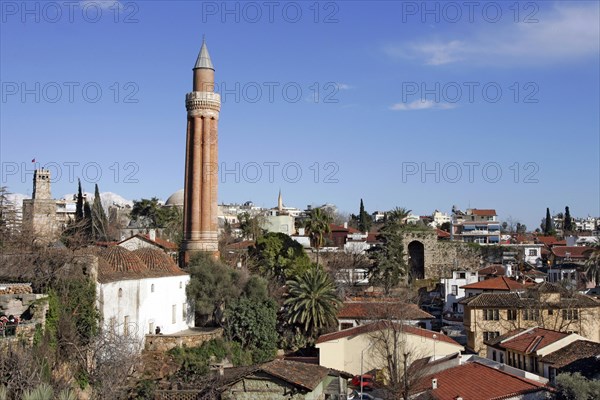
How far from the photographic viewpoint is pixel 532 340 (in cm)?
3244

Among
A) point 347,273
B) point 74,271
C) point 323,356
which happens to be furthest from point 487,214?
point 74,271

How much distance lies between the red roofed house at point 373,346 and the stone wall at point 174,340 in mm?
6037

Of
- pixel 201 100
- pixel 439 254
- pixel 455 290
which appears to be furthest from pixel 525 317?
pixel 439 254

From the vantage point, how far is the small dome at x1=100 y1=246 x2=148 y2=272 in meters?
31.7

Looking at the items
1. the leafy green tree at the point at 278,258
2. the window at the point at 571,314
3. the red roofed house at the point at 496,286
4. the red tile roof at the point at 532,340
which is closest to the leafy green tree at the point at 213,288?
the leafy green tree at the point at 278,258

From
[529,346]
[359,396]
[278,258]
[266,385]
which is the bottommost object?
[359,396]

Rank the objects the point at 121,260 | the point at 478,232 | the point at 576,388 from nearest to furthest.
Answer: the point at 576,388 < the point at 121,260 < the point at 478,232

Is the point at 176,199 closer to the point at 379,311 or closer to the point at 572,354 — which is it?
the point at 379,311

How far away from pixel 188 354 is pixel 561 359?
16508 millimetres

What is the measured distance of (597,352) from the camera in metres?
28.6

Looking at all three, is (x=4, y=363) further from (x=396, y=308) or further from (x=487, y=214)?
(x=487, y=214)

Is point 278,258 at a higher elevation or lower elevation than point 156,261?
lower

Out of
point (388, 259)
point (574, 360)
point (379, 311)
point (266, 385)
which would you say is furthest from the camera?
point (388, 259)

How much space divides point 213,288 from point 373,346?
10274 millimetres
